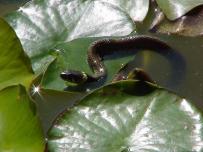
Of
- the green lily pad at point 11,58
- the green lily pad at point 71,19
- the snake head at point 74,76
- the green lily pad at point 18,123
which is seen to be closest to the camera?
the green lily pad at point 18,123

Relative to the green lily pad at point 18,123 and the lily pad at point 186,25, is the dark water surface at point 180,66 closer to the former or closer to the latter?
the lily pad at point 186,25

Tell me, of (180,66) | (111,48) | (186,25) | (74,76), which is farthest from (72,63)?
(186,25)

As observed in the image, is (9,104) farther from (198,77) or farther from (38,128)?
(198,77)

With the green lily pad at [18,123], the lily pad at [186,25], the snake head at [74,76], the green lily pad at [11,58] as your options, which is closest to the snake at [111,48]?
the snake head at [74,76]

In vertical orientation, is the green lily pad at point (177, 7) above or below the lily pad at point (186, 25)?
above

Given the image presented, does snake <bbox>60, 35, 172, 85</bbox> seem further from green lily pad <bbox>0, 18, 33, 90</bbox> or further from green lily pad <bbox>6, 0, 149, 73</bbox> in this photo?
green lily pad <bbox>0, 18, 33, 90</bbox>

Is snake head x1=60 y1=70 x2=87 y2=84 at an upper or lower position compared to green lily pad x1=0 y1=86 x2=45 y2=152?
lower

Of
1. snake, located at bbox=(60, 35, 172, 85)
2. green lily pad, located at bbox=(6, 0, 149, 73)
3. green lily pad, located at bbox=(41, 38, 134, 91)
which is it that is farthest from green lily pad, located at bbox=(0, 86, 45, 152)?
green lily pad, located at bbox=(6, 0, 149, 73)
